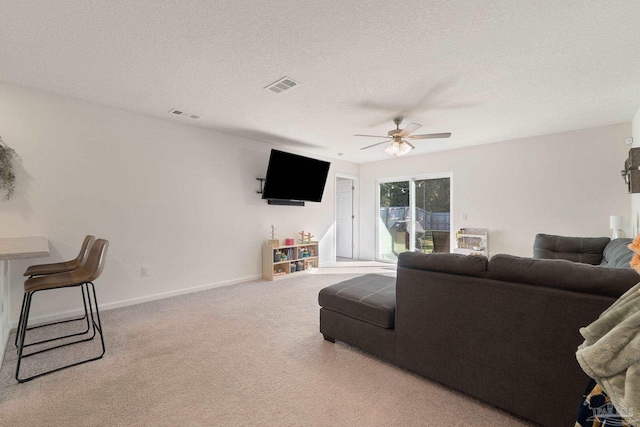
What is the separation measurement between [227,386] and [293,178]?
138 inches

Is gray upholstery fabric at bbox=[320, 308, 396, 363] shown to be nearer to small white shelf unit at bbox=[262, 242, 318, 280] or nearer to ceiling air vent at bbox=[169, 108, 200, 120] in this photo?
small white shelf unit at bbox=[262, 242, 318, 280]

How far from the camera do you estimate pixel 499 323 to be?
1.57 meters

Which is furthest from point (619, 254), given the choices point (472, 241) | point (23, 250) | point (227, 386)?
point (23, 250)

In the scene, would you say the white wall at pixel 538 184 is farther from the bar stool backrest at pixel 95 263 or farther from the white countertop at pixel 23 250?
the white countertop at pixel 23 250

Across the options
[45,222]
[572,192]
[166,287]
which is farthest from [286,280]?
[572,192]

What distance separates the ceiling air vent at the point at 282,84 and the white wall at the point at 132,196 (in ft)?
6.07

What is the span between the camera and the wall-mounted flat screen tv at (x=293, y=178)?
4.57 m

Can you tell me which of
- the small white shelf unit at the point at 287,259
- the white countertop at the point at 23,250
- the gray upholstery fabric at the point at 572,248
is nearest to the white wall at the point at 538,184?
the gray upholstery fabric at the point at 572,248

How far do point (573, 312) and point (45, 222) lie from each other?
14.7ft

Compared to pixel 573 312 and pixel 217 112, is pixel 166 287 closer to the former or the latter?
pixel 217 112

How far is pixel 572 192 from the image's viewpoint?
4188 millimetres

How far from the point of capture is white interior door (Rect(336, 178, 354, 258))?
23.4 feet

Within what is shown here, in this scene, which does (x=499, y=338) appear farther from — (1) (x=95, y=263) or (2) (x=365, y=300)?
(1) (x=95, y=263)

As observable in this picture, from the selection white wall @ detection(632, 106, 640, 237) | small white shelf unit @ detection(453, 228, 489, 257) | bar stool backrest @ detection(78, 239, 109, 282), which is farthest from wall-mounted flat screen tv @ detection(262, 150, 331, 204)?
white wall @ detection(632, 106, 640, 237)
